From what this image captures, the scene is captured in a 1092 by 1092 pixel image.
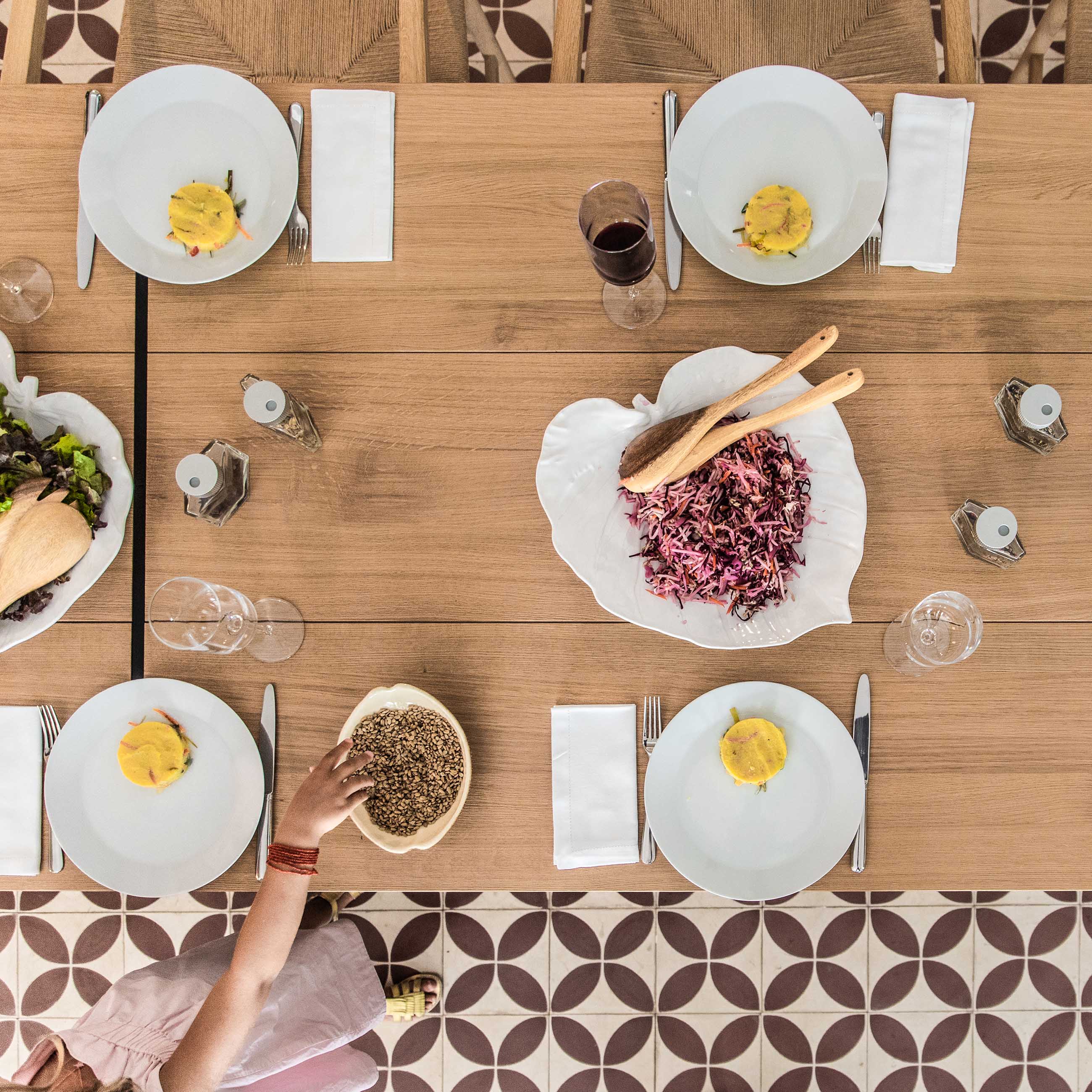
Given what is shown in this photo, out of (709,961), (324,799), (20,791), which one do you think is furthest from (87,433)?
(709,961)

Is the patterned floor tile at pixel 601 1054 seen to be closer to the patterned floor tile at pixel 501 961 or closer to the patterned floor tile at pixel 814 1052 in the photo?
the patterned floor tile at pixel 501 961

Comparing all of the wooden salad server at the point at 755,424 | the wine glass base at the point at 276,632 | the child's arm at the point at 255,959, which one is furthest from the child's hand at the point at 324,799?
the wooden salad server at the point at 755,424

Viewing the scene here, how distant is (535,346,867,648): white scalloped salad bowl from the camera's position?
4.44 feet

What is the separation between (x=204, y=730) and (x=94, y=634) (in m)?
0.27

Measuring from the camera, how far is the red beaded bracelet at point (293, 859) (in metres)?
1.29

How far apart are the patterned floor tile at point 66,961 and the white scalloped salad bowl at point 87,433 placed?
1.45m

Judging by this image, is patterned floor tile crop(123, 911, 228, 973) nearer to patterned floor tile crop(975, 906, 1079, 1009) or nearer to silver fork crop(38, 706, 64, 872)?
silver fork crop(38, 706, 64, 872)

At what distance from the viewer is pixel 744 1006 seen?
2420 millimetres

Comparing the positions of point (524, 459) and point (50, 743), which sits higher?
point (524, 459)

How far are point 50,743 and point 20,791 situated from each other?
0.31ft

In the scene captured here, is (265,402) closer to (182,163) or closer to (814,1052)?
(182,163)

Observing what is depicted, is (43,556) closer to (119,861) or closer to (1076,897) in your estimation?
(119,861)

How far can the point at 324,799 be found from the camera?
1285 millimetres

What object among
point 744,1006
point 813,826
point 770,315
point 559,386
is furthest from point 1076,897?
point 559,386
